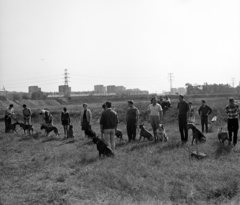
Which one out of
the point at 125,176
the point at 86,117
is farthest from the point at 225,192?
the point at 86,117

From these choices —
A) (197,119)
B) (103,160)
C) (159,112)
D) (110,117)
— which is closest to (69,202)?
(103,160)

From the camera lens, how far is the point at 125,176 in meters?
6.09

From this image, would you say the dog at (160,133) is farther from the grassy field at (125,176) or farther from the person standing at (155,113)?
the grassy field at (125,176)

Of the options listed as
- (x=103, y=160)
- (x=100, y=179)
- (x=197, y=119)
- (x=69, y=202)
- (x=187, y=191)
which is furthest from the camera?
(x=197, y=119)

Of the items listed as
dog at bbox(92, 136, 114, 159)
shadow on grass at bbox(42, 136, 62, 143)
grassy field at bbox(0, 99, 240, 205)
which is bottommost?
shadow on grass at bbox(42, 136, 62, 143)

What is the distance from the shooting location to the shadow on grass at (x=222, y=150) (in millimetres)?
8155

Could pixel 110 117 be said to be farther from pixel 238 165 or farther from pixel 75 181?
pixel 238 165

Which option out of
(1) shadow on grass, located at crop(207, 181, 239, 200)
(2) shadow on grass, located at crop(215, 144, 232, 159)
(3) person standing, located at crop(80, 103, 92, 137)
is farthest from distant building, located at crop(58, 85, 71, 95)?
(1) shadow on grass, located at crop(207, 181, 239, 200)

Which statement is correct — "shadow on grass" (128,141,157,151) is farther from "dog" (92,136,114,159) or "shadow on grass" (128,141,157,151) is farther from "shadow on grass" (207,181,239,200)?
"shadow on grass" (207,181,239,200)

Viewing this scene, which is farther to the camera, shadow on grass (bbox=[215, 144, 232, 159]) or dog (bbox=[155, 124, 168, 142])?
dog (bbox=[155, 124, 168, 142])

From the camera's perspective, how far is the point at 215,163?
718 cm

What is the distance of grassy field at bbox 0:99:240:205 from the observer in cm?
511

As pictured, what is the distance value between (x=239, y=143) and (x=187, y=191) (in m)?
Answer: 5.38

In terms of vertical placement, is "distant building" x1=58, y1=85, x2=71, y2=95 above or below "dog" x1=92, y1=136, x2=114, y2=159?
above
